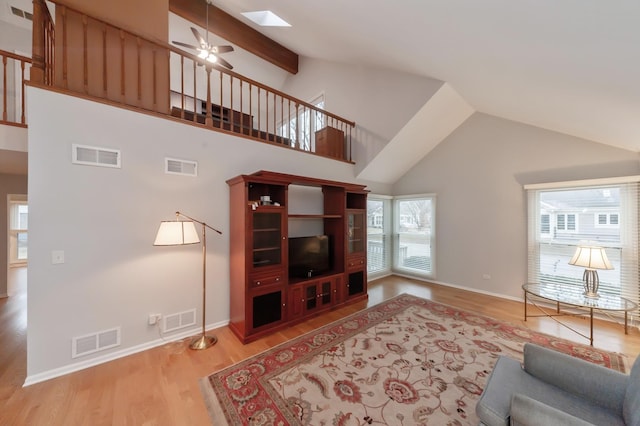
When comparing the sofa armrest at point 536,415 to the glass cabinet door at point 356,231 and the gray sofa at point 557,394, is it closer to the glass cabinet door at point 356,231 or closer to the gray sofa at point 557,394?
the gray sofa at point 557,394

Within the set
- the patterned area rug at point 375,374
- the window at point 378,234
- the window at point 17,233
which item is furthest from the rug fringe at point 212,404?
the window at point 17,233

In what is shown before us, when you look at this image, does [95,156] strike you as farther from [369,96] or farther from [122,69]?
[369,96]

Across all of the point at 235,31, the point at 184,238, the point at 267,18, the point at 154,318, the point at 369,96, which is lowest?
the point at 154,318

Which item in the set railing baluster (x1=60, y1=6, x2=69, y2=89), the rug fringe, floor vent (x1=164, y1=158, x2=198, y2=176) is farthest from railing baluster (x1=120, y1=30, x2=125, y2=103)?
the rug fringe

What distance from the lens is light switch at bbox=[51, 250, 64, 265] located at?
221 cm

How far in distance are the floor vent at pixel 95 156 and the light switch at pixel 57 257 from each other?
88 centimetres

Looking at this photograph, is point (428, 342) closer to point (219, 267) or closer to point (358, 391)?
point (358, 391)

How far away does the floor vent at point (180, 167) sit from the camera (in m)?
2.82

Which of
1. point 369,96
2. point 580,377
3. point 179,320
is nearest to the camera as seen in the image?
point 580,377

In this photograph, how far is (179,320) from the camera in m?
2.87

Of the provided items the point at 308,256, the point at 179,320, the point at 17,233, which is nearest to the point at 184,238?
the point at 179,320

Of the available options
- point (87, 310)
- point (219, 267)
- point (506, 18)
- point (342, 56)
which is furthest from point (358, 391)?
point (342, 56)

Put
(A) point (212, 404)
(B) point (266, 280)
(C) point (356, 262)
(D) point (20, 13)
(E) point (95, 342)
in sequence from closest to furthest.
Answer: (A) point (212, 404) → (E) point (95, 342) → (B) point (266, 280) → (C) point (356, 262) → (D) point (20, 13)

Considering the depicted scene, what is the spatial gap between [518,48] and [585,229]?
127 inches
